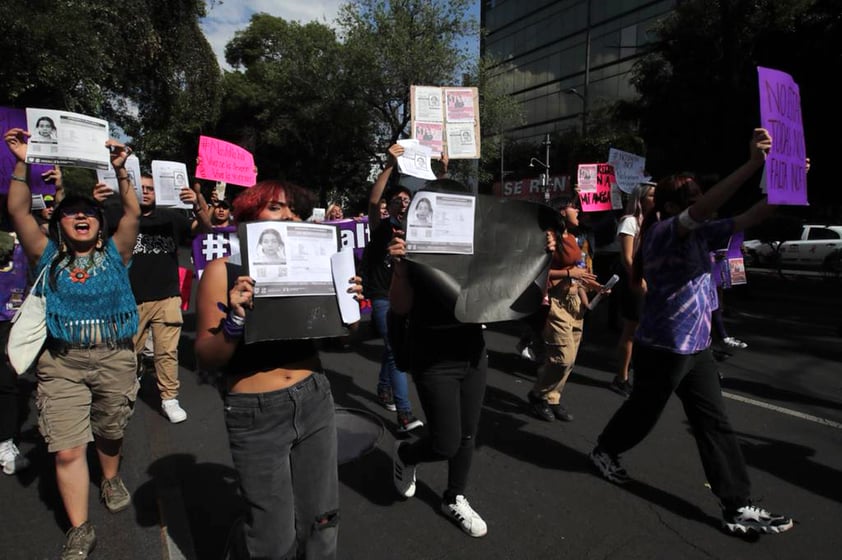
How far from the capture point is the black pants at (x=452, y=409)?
277cm

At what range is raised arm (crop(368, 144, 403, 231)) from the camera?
3.34 metres

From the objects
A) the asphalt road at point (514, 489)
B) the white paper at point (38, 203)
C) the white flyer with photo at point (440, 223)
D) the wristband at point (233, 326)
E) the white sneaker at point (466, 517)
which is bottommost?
the asphalt road at point (514, 489)

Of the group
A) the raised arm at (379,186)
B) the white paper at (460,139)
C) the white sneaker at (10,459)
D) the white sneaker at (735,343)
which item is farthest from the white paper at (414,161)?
the white sneaker at (735,343)

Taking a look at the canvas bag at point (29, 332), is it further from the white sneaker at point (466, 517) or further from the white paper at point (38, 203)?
the white sneaker at point (466, 517)

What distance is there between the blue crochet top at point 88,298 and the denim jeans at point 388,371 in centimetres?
183

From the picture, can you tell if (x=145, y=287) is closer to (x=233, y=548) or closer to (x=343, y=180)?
(x=233, y=548)

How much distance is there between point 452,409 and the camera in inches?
110

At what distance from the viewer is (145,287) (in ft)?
14.8

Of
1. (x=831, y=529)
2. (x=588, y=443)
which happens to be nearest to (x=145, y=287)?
(x=588, y=443)

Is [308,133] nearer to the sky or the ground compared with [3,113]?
nearer to the sky

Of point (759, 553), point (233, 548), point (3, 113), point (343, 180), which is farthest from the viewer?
point (343, 180)

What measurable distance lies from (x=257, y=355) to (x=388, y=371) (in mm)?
2653

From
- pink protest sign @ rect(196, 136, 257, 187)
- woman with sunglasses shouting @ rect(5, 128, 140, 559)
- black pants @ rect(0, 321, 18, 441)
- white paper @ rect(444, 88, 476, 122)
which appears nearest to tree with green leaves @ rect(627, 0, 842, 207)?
white paper @ rect(444, 88, 476, 122)

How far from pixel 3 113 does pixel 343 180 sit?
1098 inches
